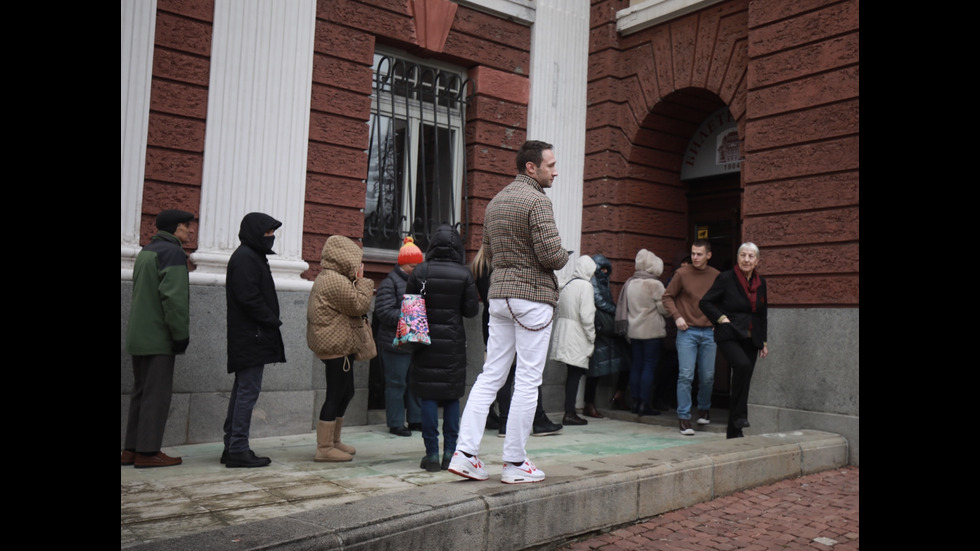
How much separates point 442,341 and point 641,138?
5732 millimetres

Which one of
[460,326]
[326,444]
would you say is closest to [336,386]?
[326,444]

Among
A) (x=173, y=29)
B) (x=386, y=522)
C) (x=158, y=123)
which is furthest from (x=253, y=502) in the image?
(x=173, y=29)

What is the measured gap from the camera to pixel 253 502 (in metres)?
4.48

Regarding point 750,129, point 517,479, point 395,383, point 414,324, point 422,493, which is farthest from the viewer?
point 750,129

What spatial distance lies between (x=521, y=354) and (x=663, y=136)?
6.46 m

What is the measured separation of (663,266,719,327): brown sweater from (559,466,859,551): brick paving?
2.30 metres

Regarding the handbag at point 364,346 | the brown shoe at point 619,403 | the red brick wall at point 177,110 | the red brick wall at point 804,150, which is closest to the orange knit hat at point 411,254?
the handbag at point 364,346

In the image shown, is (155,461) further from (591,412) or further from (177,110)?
(591,412)

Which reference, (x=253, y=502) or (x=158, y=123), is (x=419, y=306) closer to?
(x=253, y=502)

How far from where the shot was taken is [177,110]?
7340mm

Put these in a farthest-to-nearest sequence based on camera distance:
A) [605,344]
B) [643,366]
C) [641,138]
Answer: [641,138]
[605,344]
[643,366]

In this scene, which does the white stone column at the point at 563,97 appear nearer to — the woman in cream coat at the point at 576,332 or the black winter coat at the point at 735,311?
the woman in cream coat at the point at 576,332

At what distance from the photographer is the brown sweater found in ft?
26.1

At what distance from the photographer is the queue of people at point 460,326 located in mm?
4590
